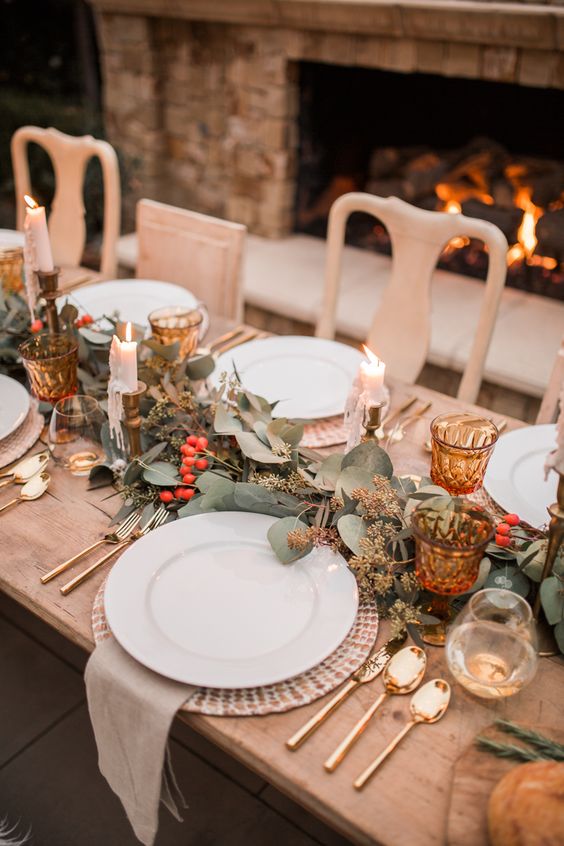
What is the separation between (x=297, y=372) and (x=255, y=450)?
435 mm

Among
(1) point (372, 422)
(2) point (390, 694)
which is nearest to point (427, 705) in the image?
(2) point (390, 694)

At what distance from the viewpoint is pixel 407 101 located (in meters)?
3.18

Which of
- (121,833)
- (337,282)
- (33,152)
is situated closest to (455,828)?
(121,833)

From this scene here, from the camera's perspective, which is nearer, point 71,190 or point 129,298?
point 129,298

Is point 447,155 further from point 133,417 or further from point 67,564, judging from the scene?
point 67,564

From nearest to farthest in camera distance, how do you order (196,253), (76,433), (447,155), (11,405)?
1. (76,433)
2. (11,405)
3. (196,253)
4. (447,155)

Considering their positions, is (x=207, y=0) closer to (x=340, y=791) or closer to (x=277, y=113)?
(x=277, y=113)

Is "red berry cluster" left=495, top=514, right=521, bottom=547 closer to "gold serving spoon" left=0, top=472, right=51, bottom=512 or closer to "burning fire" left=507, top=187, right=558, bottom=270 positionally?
"gold serving spoon" left=0, top=472, right=51, bottom=512

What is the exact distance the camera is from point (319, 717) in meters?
0.81

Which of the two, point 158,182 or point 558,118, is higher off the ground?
point 558,118

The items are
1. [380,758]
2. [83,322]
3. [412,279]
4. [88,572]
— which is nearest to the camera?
[380,758]

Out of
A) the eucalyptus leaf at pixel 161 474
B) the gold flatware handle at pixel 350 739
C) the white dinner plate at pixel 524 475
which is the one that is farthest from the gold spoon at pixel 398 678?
the eucalyptus leaf at pixel 161 474

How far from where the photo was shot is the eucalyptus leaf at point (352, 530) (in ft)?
3.15

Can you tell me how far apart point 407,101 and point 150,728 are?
2.99 meters
